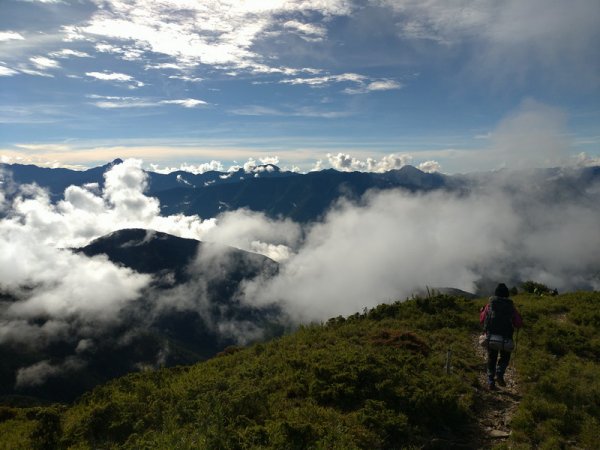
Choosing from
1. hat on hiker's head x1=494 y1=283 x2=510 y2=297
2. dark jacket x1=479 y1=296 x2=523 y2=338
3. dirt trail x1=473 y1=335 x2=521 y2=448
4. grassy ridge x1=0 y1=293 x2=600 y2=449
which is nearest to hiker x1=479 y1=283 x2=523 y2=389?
dark jacket x1=479 y1=296 x2=523 y2=338

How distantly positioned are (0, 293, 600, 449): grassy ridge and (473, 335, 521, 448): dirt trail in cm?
28

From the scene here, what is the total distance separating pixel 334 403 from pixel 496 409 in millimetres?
5084

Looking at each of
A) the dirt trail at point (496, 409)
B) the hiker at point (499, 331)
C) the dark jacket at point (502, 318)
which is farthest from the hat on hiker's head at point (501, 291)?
the dirt trail at point (496, 409)

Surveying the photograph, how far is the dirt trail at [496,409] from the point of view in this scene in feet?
34.1

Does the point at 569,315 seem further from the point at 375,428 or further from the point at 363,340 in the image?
the point at 375,428

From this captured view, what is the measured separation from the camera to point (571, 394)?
12031mm

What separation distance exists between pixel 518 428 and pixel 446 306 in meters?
16.7

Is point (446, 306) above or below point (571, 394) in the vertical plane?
below

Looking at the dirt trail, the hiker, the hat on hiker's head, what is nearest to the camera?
the dirt trail

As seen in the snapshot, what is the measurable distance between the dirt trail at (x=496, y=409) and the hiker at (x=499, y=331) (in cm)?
41

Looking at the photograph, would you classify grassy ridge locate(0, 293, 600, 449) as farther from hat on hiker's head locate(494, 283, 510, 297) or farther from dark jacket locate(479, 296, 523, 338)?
hat on hiker's head locate(494, 283, 510, 297)

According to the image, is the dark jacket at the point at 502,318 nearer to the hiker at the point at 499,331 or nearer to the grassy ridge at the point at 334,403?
the hiker at the point at 499,331

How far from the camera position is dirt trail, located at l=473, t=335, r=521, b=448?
1041 cm

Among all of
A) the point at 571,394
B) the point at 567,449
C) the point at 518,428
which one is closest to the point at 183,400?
the point at 518,428
